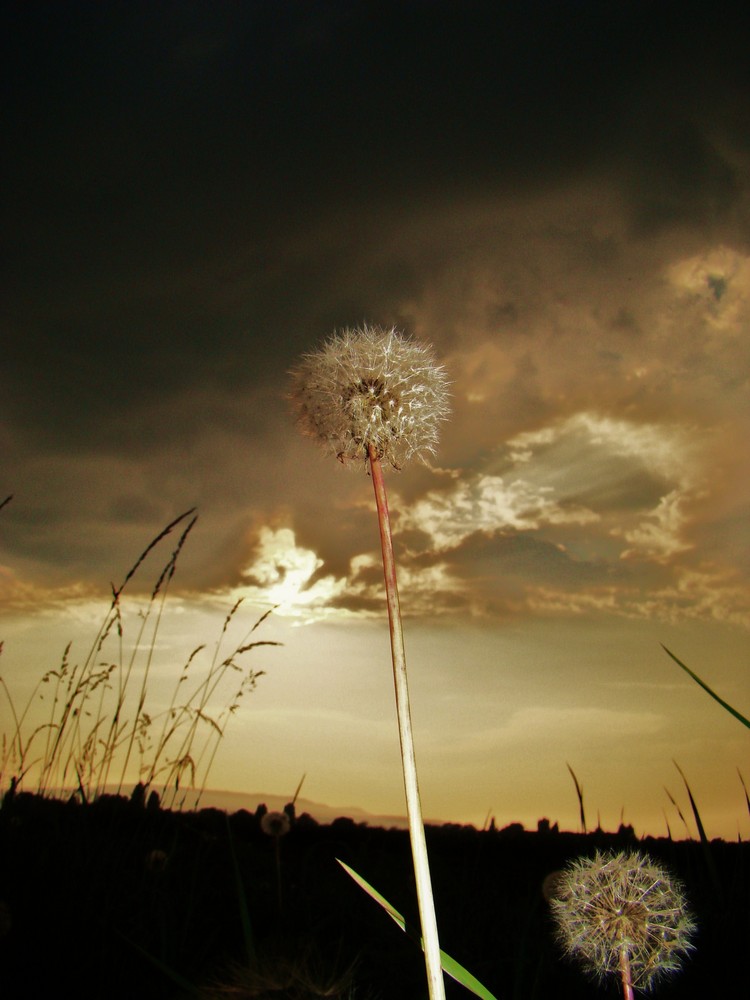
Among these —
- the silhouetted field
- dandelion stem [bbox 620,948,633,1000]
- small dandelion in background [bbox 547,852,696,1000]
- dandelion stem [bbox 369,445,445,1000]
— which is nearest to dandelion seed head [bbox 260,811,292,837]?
the silhouetted field

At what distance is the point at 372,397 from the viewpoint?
210 centimetres

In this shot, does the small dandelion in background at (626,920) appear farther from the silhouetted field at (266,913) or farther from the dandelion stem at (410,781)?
the dandelion stem at (410,781)

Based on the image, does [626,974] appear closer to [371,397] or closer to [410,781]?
[410,781]

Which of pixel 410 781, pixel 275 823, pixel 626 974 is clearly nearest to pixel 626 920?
pixel 626 974

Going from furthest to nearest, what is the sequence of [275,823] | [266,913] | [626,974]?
[275,823] < [266,913] < [626,974]

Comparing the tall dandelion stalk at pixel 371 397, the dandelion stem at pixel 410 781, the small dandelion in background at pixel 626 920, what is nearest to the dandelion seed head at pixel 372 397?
the tall dandelion stalk at pixel 371 397

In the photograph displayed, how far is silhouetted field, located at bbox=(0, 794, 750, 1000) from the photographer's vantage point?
8.21 feet

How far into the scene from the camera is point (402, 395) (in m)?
2.15

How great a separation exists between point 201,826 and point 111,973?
1.59 m

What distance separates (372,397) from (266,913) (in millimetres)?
2304

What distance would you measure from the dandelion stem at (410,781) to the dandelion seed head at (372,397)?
18.0 inches

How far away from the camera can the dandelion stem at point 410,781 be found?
4.98 ft

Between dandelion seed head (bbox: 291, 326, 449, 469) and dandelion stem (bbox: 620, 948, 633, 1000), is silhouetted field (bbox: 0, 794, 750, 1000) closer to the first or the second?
dandelion stem (bbox: 620, 948, 633, 1000)

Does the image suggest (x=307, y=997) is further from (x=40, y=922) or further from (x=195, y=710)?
(x=195, y=710)
